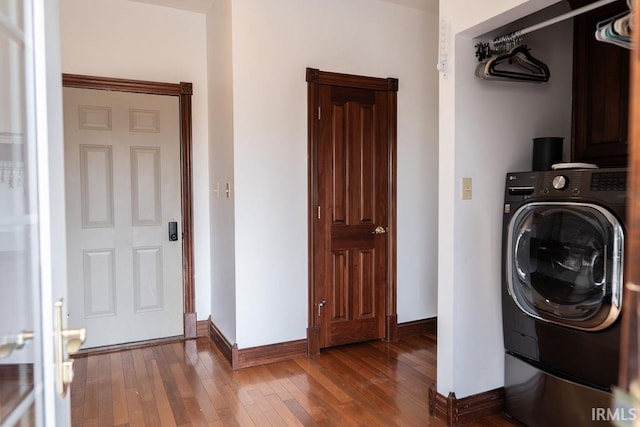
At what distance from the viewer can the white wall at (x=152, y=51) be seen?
3309 mm

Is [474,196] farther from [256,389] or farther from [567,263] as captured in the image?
[256,389]

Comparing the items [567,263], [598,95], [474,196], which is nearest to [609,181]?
[567,263]

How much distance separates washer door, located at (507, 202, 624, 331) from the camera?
6.01ft

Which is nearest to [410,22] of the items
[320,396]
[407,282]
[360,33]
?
[360,33]

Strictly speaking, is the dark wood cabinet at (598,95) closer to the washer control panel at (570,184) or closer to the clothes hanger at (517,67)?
the clothes hanger at (517,67)

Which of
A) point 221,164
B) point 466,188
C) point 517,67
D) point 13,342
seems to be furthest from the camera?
point 221,164

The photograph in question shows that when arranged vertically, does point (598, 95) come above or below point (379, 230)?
above

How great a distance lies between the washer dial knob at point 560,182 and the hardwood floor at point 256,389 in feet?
4.21

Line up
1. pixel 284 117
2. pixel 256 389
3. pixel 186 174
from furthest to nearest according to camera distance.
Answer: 1. pixel 186 174
2. pixel 284 117
3. pixel 256 389

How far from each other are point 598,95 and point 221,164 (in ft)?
8.16

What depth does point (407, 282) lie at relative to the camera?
3721mm

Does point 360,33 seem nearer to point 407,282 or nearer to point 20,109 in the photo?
point 407,282

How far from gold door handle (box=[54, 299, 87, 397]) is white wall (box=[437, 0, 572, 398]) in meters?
1.85

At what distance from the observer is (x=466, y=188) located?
89.9 inches
